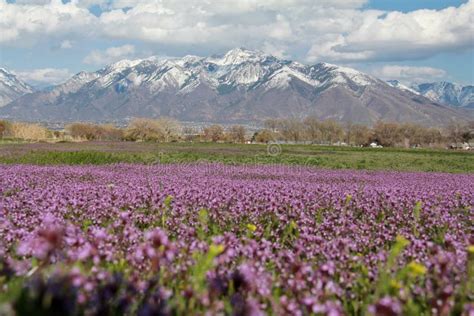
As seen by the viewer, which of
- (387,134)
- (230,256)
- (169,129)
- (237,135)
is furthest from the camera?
(387,134)

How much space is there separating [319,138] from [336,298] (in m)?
150

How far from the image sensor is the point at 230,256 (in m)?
5.29

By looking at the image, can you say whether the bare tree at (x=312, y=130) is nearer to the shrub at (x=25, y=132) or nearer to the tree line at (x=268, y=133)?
the tree line at (x=268, y=133)

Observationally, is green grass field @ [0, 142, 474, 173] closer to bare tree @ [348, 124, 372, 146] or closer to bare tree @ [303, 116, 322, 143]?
bare tree @ [348, 124, 372, 146]

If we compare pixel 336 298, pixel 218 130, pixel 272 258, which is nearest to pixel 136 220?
pixel 272 258

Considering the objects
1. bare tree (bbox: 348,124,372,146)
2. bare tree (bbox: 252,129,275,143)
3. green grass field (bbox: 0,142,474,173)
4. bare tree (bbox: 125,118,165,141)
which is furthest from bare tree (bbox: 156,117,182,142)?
green grass field (bbox: 0,142,474,173)

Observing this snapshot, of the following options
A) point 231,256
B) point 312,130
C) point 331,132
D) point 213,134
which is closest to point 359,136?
point 331,132

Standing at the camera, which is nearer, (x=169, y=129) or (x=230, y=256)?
(x=230, y=256)

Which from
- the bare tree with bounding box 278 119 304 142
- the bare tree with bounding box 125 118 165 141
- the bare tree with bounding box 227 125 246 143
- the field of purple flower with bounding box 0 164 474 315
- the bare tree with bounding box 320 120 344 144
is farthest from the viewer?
the bare tree with bounding box 320 120 344 144

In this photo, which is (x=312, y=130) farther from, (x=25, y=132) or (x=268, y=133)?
(x=25, y=132)

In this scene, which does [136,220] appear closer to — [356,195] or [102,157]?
[356,195]

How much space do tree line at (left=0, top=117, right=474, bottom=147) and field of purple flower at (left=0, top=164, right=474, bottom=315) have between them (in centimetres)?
8915

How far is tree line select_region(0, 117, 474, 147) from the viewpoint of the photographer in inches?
4269

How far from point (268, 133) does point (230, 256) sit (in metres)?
124
